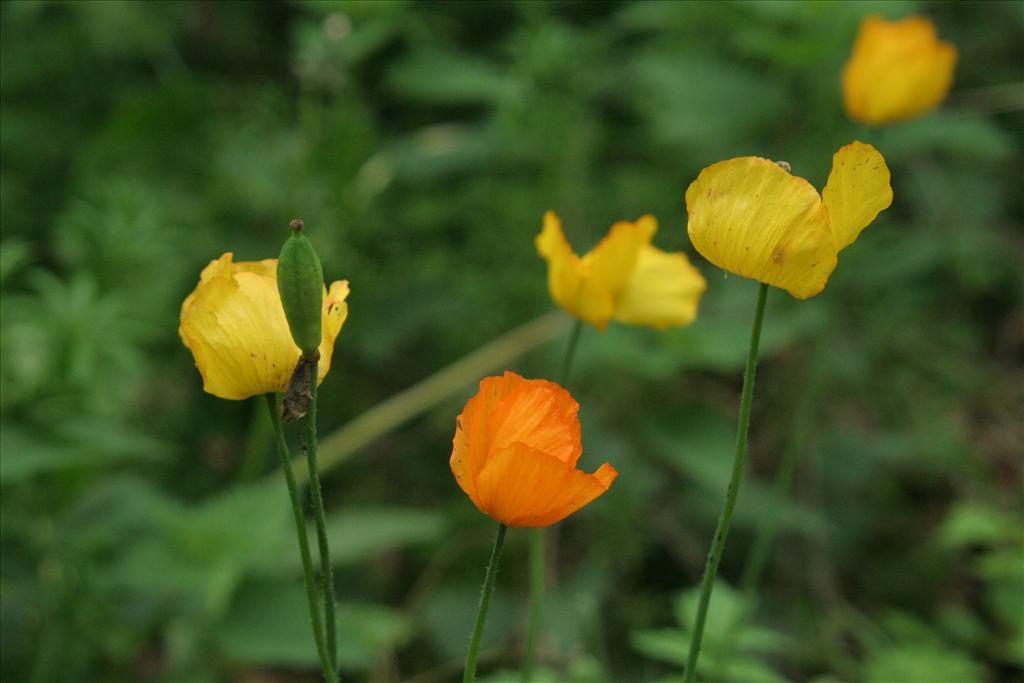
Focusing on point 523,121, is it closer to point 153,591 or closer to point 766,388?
point 766,388

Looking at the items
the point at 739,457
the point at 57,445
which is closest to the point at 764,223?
the point at 739,457

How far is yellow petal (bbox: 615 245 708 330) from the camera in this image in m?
1.11

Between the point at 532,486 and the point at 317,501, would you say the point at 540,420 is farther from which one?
the point at 317,501

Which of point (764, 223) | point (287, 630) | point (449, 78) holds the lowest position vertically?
point (287, 630)

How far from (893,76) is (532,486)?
3.46 ft

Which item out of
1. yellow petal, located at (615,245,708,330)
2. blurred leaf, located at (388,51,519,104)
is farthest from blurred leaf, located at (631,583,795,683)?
blurred leaf, located at (388,51,519,104)

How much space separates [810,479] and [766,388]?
0.30 meters

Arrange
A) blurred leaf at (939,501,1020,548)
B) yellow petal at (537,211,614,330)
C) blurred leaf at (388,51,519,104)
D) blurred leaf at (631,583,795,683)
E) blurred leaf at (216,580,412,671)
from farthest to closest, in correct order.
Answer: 1. blurred leaf at (388,51,519,104)
2. blurred leaf at (939,501,1020,548)
3. blurred leaf at (216,580,412,671)
4. blurred leaf at (631,583,795,683)
5. yellow petal at (537,211,614,330)

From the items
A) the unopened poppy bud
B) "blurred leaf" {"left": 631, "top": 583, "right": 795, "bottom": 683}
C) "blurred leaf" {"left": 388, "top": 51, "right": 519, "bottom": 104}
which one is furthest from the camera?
"blurred leaf" {"left": 388, "top": 51, "right": 519, "bottom": 104}

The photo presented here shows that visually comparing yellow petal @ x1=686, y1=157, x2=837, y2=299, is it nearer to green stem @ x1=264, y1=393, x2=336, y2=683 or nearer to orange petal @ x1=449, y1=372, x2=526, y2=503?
orange petal @ x1=449, y1=372, x2=526, y2=503

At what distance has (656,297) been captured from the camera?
3.65 feet

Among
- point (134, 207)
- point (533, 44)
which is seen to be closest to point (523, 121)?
point (533, 44)

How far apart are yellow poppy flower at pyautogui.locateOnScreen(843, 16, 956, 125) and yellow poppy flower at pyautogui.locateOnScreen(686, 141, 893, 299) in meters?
0.81

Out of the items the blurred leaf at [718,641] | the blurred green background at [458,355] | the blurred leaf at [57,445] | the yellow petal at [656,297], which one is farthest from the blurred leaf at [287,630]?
the yellow petal at [656,297]
